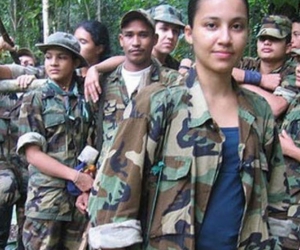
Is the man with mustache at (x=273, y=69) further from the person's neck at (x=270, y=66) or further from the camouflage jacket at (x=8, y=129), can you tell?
the camouflage jacket at (x=8, y=129)

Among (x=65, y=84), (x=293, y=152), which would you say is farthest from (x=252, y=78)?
(x=65, y=84)

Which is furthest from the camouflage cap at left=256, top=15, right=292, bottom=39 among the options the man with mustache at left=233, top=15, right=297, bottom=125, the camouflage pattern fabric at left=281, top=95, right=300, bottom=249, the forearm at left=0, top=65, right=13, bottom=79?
the forearm at left=0, top=65, right=13, bottom=79

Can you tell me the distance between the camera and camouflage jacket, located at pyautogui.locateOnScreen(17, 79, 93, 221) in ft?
11.5

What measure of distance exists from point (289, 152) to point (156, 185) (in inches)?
71.5

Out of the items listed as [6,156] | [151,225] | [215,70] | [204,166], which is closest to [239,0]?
[215,70]

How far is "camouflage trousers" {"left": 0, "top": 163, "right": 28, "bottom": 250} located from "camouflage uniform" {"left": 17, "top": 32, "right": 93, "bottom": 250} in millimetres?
404

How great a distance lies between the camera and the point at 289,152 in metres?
3.42

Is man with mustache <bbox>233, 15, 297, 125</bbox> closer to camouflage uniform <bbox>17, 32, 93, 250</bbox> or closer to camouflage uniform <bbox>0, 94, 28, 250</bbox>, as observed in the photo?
camouflage uniform <bbox>17, 32, 93, 250</bbox>

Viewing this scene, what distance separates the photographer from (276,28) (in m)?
3.99

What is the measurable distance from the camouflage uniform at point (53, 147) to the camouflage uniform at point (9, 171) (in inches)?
16.9

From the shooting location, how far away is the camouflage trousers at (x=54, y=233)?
3.53 metres

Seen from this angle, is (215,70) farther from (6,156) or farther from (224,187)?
(6,156)

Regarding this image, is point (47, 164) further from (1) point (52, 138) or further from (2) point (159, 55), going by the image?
(2) point (159, 55)

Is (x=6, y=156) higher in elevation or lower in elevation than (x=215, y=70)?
lower
